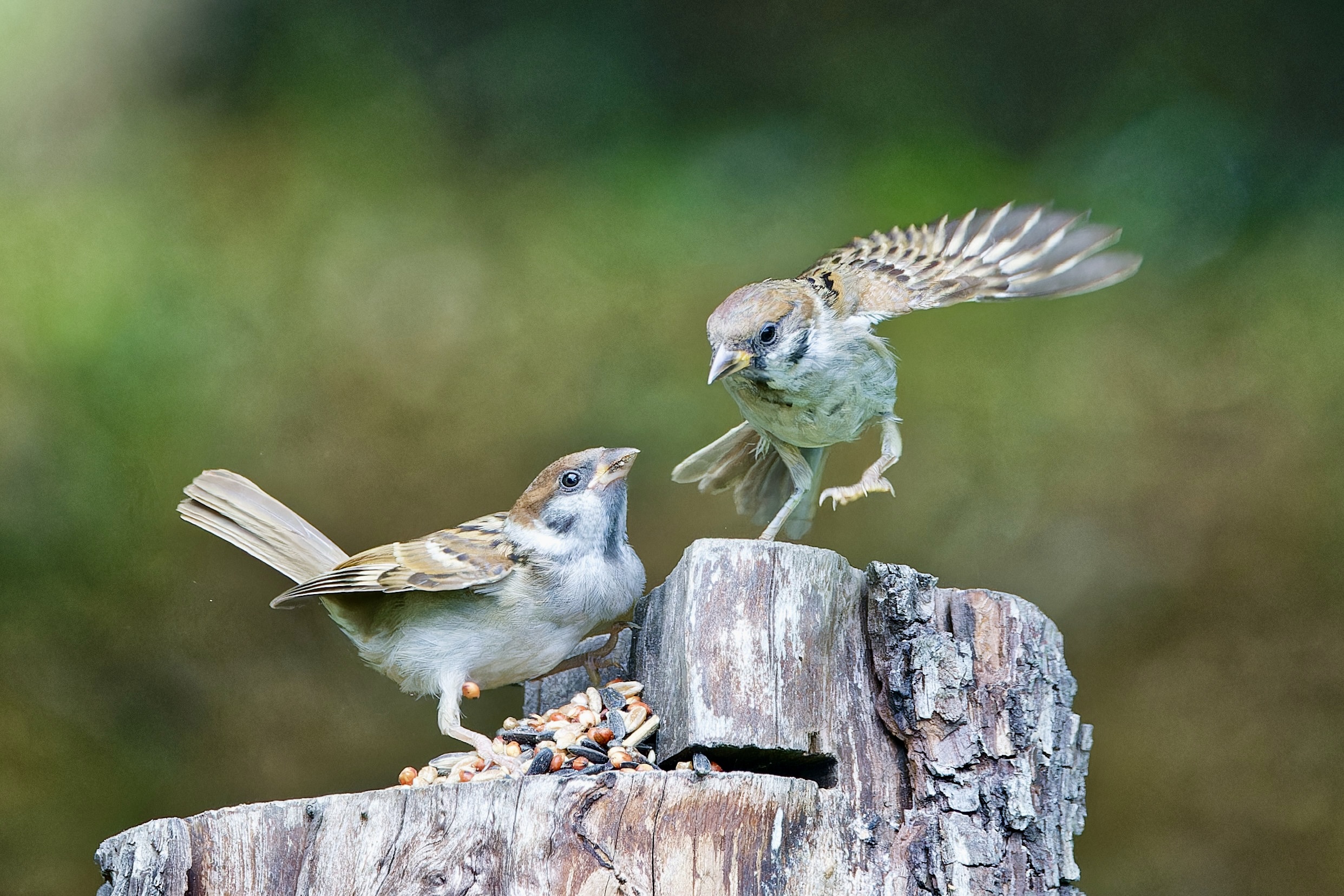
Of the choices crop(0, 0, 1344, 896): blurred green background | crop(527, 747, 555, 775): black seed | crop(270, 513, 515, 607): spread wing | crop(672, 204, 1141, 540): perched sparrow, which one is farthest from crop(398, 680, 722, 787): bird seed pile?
crop(0, 0, 1344, 896): blurred green background

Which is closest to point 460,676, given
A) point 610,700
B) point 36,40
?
point 610,700

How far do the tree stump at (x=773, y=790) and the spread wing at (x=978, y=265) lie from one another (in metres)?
1.12

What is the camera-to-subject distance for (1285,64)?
482 centimetres

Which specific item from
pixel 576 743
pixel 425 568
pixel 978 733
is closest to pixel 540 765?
pixel 576 743

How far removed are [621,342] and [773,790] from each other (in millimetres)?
3160

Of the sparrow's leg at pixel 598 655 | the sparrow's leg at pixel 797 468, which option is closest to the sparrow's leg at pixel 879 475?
the sparrow's leg at pixel 797 468

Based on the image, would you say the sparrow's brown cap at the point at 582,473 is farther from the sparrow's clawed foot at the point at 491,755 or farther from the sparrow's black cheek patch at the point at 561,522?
the sparrow's clawed foot at the point at 491,755

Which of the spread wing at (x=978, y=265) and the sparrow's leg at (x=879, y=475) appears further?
the spread wing at (x=978, y=265)

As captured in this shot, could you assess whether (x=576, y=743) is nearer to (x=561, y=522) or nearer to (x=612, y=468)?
(x=561, y=522)

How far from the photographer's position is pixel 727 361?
308 centimetres

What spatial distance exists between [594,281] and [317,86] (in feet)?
4.79

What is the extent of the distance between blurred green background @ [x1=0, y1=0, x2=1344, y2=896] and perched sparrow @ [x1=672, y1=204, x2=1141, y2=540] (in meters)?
0.91

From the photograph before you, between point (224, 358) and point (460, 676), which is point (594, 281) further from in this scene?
point (460, 676)

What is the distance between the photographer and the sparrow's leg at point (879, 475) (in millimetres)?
3178
